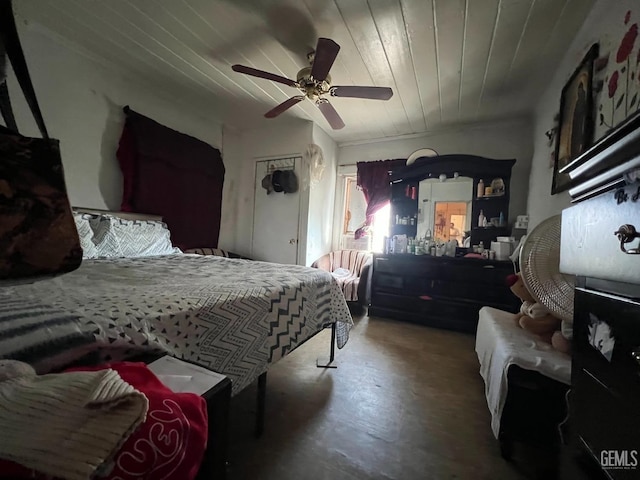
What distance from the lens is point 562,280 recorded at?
1.12 meters

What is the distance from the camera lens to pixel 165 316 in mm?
805

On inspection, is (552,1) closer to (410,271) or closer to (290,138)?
(410,271)

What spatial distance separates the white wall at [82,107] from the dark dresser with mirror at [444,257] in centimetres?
306

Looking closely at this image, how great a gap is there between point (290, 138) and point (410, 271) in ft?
7.88

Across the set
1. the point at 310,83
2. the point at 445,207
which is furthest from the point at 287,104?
the point at 445,207

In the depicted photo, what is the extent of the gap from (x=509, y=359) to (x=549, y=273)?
43 centimetres

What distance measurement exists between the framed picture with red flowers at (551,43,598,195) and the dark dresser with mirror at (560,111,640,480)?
42.6 inches

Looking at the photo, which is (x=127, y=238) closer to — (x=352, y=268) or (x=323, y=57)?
(x=323, y=57)

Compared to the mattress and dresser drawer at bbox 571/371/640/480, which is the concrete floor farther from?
dresser drawer at bbox 571/371/640/480

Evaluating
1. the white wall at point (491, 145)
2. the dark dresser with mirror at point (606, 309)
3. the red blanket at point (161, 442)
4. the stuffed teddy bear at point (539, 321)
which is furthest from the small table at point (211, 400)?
the white wall at point (491, 145)

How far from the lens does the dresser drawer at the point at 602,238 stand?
1.49 feet

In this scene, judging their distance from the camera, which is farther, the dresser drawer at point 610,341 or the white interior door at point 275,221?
the white interior door at point 275,221

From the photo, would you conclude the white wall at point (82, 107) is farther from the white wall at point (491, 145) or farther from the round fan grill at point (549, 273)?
the round fan grill at point (549, 273)

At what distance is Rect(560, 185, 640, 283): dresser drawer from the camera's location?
0.46m
